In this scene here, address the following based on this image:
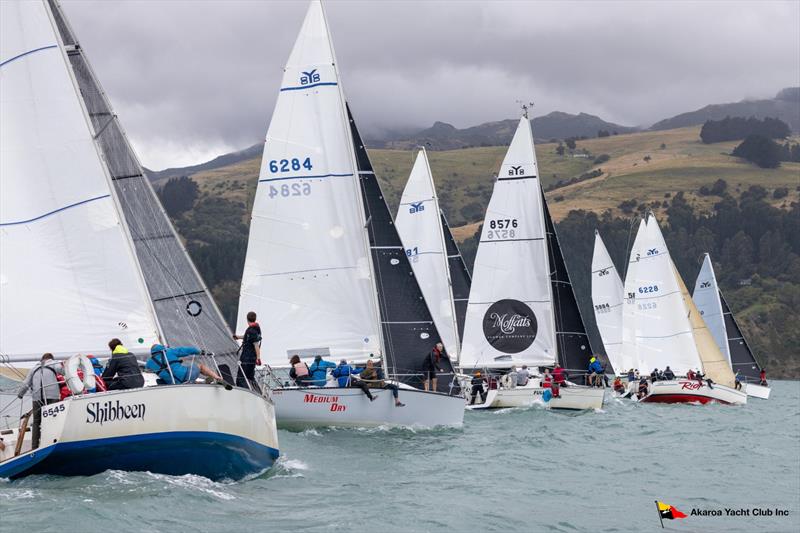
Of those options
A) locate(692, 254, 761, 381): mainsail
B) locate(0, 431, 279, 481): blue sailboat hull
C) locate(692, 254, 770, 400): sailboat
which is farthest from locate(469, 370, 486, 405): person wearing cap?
locate(692, 254, 761, 381): mainsail

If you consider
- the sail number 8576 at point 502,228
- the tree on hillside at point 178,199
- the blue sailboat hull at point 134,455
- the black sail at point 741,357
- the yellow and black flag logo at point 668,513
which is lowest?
the black sail at point 741,357

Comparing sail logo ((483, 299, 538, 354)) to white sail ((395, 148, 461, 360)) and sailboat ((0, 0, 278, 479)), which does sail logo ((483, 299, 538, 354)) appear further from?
sailboat ((0, 0, 278, 479))

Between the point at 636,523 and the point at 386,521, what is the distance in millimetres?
3821

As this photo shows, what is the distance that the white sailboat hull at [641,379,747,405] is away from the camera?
4556 centimetres

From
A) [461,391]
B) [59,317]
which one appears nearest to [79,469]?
[59,317]

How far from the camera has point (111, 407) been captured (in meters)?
14.6

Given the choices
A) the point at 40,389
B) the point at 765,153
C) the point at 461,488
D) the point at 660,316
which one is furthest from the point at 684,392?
the point at 765,153

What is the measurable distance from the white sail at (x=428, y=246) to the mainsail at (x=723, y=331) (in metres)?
26.7

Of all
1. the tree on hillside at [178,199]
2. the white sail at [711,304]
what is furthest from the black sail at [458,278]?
the tree on hillside at [178,199]

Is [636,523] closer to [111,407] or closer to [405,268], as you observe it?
[111,407]

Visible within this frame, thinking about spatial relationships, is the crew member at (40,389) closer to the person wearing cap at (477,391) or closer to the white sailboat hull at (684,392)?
the person wearing cap at (477,391)

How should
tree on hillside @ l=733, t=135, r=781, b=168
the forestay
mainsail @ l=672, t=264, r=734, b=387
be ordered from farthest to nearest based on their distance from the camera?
tree on hillside @ l=733, t=135, r=781, b=168, the forestay, mainsail @ l=672, t=264, r=734, b=387

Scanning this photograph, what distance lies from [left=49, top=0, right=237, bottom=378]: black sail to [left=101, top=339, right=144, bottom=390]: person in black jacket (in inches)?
82.0

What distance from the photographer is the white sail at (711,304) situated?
63.6 m
